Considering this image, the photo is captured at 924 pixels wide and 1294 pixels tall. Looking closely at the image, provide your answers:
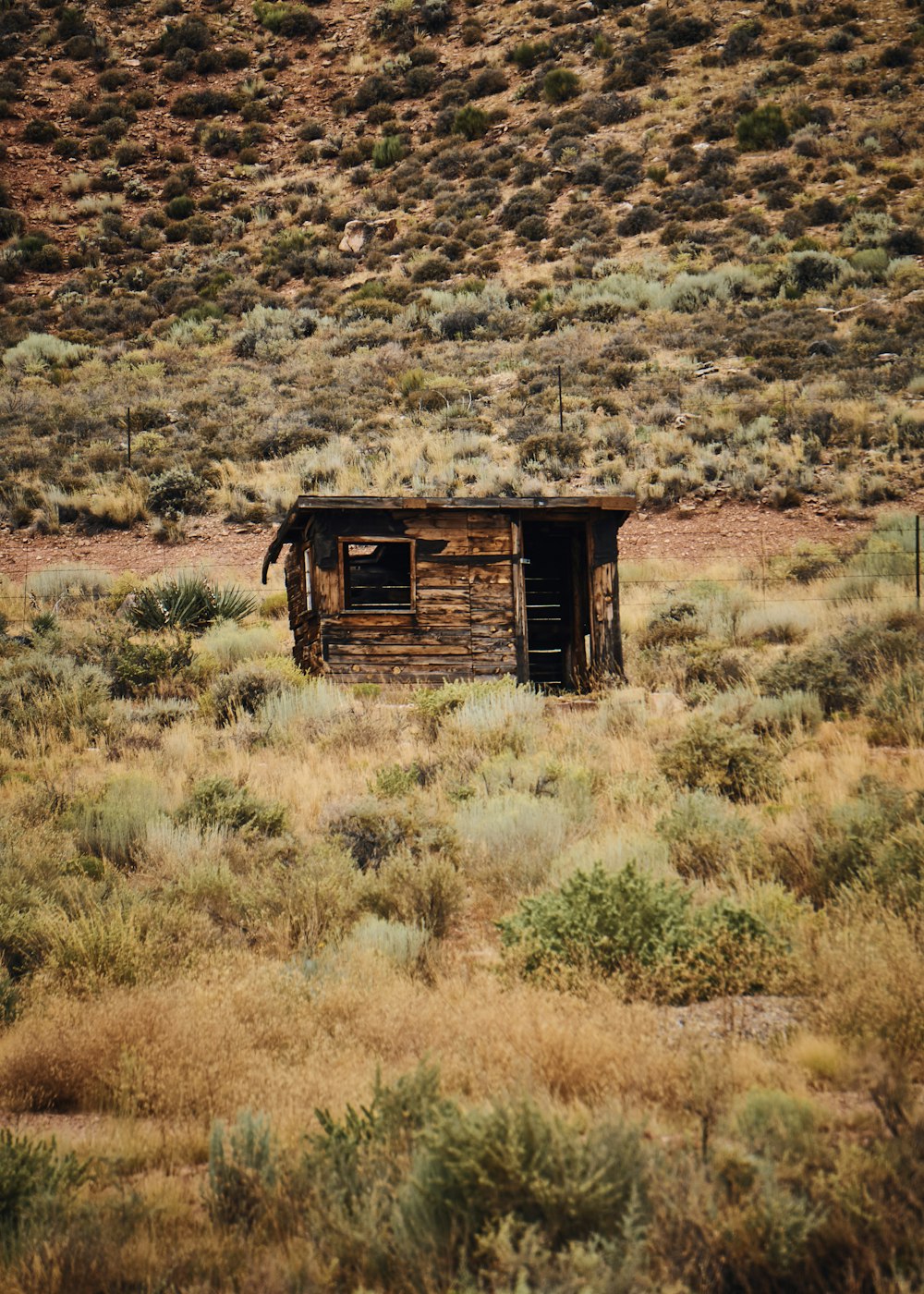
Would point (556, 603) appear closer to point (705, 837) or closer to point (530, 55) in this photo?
point (705, 837)

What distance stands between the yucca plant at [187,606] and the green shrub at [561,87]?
1383 inches

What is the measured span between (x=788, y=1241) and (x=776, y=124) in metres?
41.9

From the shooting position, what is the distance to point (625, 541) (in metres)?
21.6

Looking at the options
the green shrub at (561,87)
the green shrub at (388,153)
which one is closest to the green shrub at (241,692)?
the green shrub at (388,153)

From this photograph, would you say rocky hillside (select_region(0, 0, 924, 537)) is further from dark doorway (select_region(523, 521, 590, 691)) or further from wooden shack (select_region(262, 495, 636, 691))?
wooden shack (select_region(262, 495, 636, 691))

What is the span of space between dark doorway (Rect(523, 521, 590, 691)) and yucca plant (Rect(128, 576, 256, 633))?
543 cm

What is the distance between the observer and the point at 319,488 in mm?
23328

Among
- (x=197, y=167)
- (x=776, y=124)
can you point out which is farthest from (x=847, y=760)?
(x=197, y=167)

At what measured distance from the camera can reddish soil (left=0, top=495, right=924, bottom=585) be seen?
67.3 ft

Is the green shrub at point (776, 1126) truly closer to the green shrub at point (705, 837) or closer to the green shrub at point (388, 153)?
the green shrub at point (705, 837)

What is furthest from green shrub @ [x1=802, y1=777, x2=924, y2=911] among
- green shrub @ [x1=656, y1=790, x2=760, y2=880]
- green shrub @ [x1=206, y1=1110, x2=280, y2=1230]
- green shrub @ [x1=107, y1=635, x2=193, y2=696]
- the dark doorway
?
green shrub @ [x1=107, y1=635, x2=193, y2=696]

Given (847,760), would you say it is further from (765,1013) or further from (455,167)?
(455,167)

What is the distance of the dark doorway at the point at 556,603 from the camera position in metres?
15.8

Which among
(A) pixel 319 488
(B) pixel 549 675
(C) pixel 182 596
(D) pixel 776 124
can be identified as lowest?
(B) pixel 549 675
